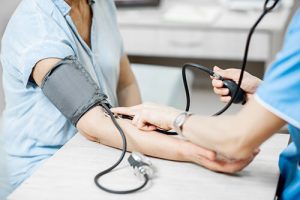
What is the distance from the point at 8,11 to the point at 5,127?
0.35 m

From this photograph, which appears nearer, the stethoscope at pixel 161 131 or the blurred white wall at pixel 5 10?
the stethoscope at pixel 161 131

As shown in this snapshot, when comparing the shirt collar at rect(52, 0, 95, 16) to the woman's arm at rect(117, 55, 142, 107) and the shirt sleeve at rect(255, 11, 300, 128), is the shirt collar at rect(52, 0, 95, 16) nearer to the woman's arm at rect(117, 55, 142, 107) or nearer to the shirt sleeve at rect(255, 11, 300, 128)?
the woman's arm at rect(117, 55, 142, 107)

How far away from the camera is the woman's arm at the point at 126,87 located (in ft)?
5.99

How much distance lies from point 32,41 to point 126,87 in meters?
0.57

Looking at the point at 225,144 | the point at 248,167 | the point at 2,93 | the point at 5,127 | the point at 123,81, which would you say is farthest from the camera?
the point at 123,81

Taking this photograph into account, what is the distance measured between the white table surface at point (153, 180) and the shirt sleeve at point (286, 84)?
0.65 ft

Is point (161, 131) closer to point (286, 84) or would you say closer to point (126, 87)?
point (286, 84)

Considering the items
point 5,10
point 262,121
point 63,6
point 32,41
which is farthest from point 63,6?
point 262,121

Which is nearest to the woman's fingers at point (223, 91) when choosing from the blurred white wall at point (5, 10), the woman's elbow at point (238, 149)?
the woman's elbow at point (238, 149)

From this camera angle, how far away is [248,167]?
3.79ft

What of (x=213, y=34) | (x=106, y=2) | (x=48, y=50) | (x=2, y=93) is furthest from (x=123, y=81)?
(x=213, y=34)

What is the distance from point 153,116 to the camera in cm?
122

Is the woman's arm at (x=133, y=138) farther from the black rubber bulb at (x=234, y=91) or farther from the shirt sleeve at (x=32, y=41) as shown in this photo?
the black rubber bulb at (x=234, y=91)

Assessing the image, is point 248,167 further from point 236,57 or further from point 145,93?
point 236,57
